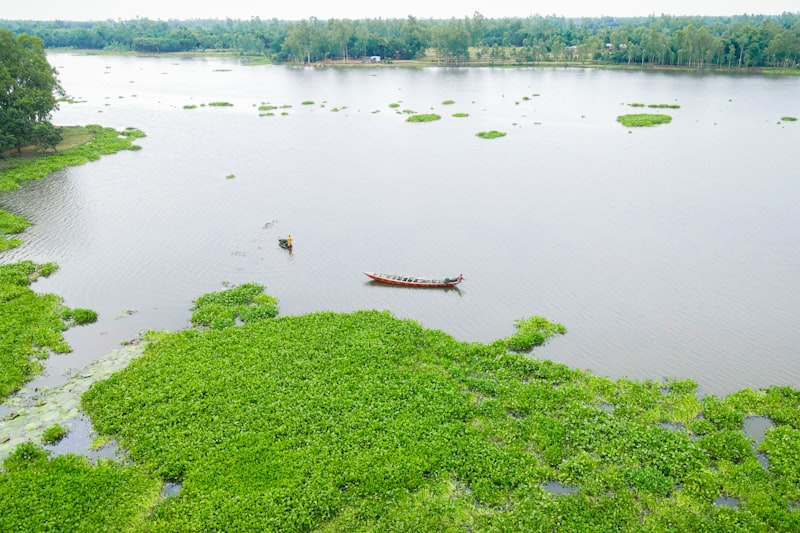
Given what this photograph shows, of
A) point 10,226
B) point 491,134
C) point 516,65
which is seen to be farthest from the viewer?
point 516,65

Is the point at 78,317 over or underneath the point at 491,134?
underneath

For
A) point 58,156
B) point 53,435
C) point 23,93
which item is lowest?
point 53,435

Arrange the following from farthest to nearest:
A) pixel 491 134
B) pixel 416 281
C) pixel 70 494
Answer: pixel 491 134 → pixel 416 281 → pixel 70 494

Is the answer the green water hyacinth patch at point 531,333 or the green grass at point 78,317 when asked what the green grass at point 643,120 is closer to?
the green water hyacinth patch at point 531,333

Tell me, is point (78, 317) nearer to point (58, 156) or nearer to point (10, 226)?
point (10, 226)

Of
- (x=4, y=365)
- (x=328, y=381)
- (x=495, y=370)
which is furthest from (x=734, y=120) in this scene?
(x=4, y=365)

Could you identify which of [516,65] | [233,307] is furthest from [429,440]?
[516,65]
